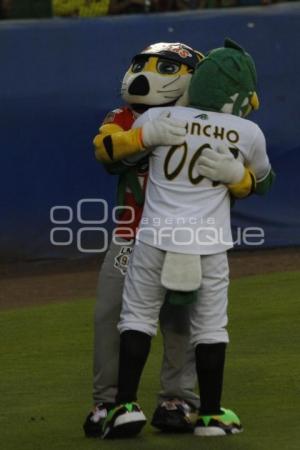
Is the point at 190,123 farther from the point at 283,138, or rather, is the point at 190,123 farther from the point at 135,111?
the point at 283,138

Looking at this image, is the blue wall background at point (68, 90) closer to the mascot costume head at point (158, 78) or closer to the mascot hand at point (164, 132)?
the mascot costume head at point (158, 78)

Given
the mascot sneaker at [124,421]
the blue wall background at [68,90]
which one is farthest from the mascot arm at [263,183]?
the blue wall background at [68,90]

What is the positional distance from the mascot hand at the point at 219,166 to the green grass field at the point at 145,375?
1.04 metres

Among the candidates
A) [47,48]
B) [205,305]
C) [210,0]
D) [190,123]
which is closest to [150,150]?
[190,123]

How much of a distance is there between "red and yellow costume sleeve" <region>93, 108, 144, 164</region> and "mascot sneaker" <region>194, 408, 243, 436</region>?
1115 millimetres

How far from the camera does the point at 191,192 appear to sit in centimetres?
568

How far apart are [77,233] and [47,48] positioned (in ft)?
5.27

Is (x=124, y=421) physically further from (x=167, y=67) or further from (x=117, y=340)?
(x=167, y=67)

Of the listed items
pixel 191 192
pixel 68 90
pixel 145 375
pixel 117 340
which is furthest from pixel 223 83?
pixel 68 90

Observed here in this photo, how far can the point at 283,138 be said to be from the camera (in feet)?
41.1

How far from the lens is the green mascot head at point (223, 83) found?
18.8 ft

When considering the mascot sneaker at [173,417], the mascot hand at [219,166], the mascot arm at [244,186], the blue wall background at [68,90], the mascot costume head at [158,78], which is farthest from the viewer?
the blue wall background at [68,90]

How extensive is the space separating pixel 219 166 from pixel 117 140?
0.44 m

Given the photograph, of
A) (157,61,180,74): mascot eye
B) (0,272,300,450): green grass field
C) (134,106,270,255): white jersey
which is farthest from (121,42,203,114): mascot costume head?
(0,272,300,450): green grass field
